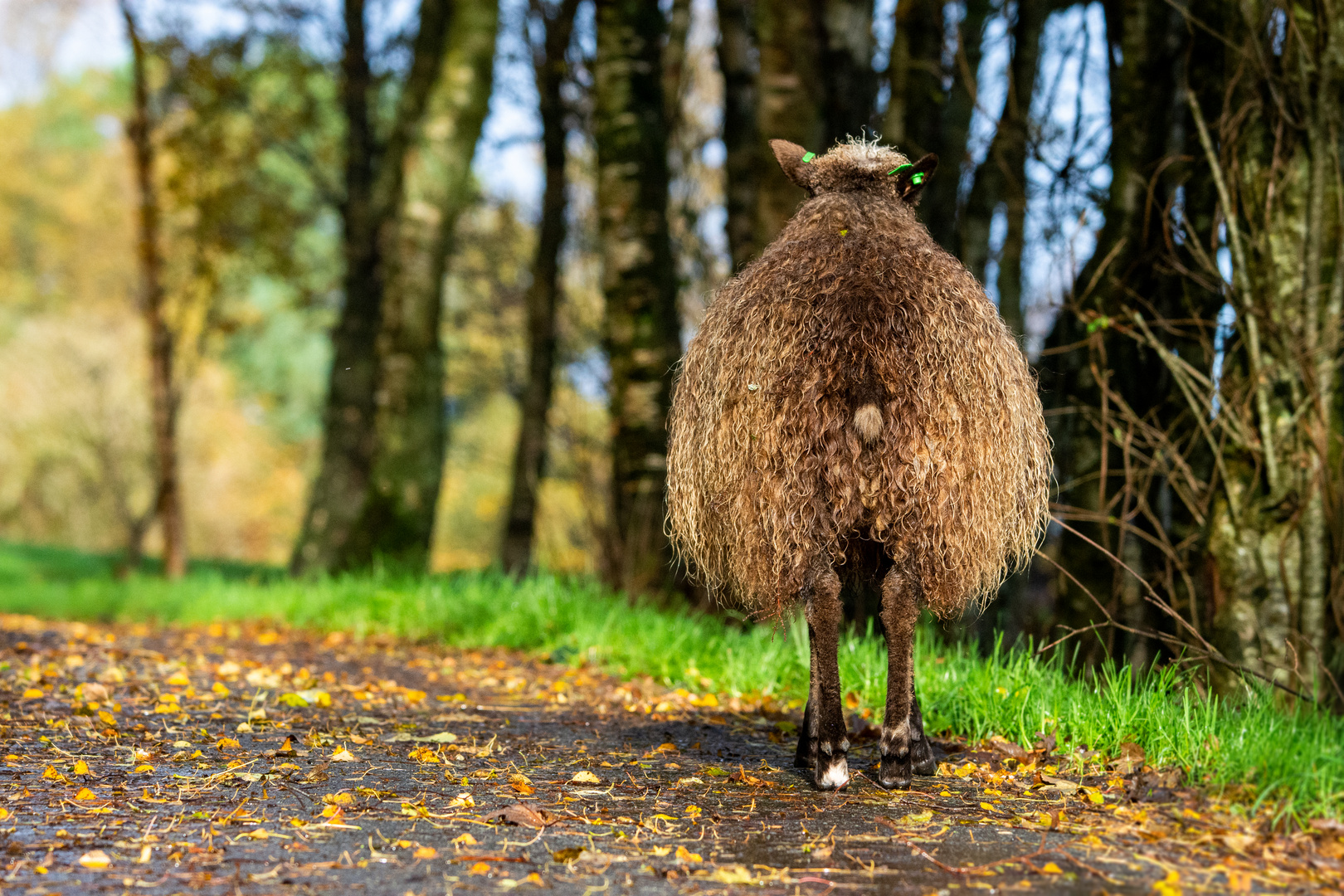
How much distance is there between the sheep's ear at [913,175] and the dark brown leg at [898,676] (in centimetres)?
163

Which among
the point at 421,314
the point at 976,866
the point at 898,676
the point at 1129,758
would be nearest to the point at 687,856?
the point at 976,866

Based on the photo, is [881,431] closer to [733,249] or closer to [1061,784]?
[1061,784]

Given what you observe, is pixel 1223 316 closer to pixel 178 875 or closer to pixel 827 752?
pixel 827 752

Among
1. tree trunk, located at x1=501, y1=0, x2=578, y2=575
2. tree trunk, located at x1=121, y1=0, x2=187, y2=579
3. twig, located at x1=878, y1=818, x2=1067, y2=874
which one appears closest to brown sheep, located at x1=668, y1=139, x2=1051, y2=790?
twig, located at x1=878, y1=818, x2=1067, y2=874

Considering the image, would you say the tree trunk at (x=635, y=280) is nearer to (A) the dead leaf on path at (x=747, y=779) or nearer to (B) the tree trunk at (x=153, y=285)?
(A) the dead leaf on path at (x=747, y=779)

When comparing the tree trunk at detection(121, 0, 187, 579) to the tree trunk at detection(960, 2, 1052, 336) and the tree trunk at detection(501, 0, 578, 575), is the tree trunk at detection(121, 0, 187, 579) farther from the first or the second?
the tree trunk at detection(960, 2, 1052, 336)

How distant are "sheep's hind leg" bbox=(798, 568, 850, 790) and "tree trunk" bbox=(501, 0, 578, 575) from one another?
872 centimetres

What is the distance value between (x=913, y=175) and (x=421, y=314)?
7658mm

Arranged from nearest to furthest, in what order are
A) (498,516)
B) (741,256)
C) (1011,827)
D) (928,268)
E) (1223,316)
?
(1011,827)
(928,268)
(1223,316)
(741,256)
(498,516)

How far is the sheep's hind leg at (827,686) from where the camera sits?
4.02 meters

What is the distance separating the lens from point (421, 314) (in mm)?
11266

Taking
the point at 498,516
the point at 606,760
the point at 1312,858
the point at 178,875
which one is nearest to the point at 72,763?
the point at 178,875

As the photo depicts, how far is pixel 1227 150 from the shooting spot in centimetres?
559

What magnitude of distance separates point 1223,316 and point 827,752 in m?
3.74
